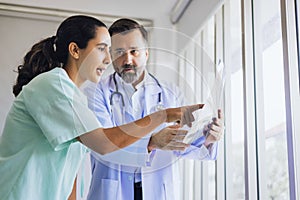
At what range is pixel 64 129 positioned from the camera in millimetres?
1020

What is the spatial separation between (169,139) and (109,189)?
34cm

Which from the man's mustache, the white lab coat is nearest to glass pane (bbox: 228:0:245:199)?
the white lab coat

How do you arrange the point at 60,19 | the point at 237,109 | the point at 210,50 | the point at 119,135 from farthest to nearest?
1. the point at 60,19
2. the point at 210,50
3. the point at 237,109
4. the point at 119,135

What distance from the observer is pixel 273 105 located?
4.64 ft

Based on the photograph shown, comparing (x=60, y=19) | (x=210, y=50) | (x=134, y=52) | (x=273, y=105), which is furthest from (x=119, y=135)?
(x=60, y=19)

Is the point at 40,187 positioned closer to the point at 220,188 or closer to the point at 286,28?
the point at 286,28

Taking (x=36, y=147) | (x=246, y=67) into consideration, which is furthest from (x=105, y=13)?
(x=36, y=147)

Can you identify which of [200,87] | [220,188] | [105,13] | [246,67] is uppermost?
[105,13]

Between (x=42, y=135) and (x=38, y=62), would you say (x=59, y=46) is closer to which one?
Result: (x=38, y=62)

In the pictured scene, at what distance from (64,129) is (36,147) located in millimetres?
94

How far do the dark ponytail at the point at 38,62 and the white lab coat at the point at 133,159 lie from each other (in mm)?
190

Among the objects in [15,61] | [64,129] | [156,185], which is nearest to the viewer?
[64,129]

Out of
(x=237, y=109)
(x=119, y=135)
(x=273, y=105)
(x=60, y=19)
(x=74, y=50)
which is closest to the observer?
(x=119, y=135)

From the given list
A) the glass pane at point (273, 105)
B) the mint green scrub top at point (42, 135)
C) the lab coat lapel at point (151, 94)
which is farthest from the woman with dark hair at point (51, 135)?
the glass pane at point (273, 105)
